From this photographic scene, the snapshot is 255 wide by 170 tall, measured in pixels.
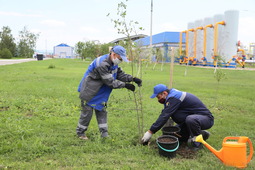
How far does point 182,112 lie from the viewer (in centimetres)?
396

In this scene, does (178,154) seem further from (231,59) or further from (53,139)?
(231,59)

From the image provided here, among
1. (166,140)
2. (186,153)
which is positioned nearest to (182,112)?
(166,140)

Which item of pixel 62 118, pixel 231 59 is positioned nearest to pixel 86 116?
pixel 62 118

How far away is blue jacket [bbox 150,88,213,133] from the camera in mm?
3695

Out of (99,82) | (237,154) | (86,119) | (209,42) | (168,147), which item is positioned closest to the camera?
(237,154)

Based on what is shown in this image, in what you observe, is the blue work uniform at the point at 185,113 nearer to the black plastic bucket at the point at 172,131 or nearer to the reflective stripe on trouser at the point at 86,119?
the black plastic bucket at the point at 172,131

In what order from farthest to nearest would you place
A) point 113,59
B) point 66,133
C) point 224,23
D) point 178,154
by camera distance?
point 224,23
point 66,133
point 113,59
point 178,154

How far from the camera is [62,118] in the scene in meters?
5.45

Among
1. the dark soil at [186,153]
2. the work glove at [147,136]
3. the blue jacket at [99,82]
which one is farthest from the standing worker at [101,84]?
the dark soil at [186,153]

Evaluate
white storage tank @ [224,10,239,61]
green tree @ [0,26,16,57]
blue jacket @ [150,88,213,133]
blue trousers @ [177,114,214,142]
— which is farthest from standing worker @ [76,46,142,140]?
green tree @ [0,26,16,57]

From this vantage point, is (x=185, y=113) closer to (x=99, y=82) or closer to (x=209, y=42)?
(x=99, y=82)

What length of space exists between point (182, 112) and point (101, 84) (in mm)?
1396

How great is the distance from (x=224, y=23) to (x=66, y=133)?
85.1 feet

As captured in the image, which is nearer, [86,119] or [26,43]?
[86,119]
